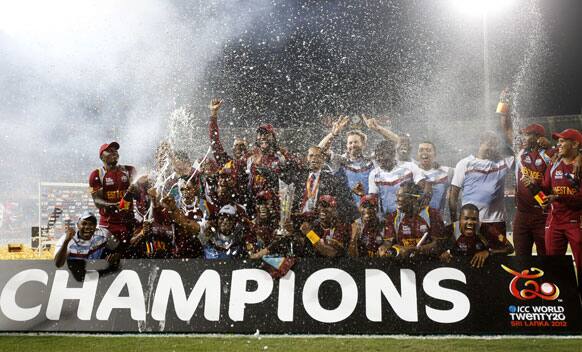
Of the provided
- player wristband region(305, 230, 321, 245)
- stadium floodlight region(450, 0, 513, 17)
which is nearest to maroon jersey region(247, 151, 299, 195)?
A: player wristband region(305, 230, 321, 245)

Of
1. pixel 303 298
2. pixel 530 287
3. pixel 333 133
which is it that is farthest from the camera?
pixel 333 133

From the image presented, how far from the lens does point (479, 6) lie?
40.3 feet

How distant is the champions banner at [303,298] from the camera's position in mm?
5059

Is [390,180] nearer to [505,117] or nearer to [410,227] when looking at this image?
[410,227]

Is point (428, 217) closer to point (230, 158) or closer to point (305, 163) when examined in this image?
point (305, 163)

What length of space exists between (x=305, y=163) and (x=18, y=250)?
8.71m

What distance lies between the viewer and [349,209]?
21.1 ft

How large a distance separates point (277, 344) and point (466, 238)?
6.94 ft

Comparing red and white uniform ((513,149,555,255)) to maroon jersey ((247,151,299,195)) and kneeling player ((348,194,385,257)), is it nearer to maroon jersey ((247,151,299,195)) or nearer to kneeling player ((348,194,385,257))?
kneeling player ((348,194,385,257))

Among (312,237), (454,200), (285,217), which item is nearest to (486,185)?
(454,200)

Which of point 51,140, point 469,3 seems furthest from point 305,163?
point 51,140

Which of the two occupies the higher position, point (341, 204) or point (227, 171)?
point (227, 171)

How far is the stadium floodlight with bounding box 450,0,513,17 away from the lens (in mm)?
12289

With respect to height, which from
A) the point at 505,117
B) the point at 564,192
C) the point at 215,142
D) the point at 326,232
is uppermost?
the point at 505,117
